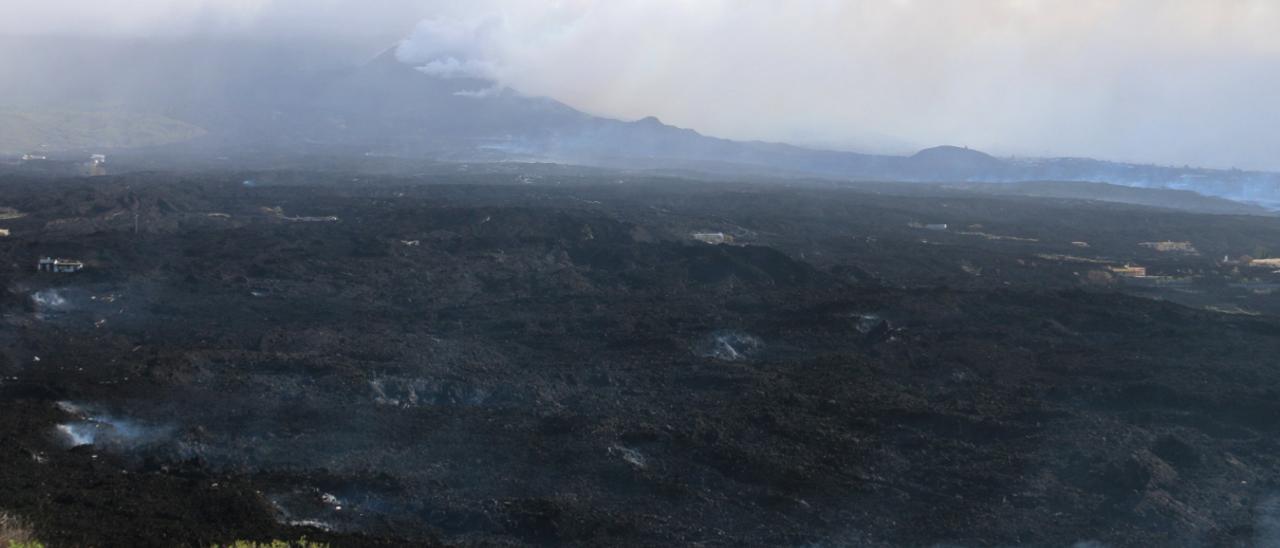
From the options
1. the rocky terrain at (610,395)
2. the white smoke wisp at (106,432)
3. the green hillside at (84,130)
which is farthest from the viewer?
the green hillside at (84,130)

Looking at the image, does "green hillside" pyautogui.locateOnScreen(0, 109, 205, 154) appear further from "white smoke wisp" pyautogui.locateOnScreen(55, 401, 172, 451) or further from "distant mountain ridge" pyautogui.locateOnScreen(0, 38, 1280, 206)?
"white smoke wisp" pyautogui.locateOnScreen(55, 401, 172, 451)

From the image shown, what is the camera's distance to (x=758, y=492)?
15.5m

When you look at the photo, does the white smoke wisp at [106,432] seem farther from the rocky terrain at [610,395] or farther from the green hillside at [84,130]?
the green hillside at [84,130]

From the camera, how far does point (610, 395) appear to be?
20.2 metres

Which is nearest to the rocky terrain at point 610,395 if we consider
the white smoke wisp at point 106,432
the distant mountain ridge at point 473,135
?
the white smoke wisp at point 106,432

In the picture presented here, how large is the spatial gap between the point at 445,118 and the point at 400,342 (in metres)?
126

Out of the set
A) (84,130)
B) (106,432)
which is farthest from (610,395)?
(84,130)

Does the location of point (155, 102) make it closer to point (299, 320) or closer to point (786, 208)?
point (786, 208)

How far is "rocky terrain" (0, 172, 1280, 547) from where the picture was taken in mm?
14375

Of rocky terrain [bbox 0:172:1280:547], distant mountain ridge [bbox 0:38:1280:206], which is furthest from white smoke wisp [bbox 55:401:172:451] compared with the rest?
distant mountain ridge [bbox 0:38:1280:206]

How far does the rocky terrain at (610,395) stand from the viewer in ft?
47.2

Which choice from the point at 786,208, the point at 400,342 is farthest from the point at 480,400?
the point at 786,208

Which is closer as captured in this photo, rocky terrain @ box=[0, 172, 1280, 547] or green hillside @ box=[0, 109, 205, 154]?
rocky terrain @ box=[0, 172, 1280, 547]

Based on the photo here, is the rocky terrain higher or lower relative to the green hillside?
lower
